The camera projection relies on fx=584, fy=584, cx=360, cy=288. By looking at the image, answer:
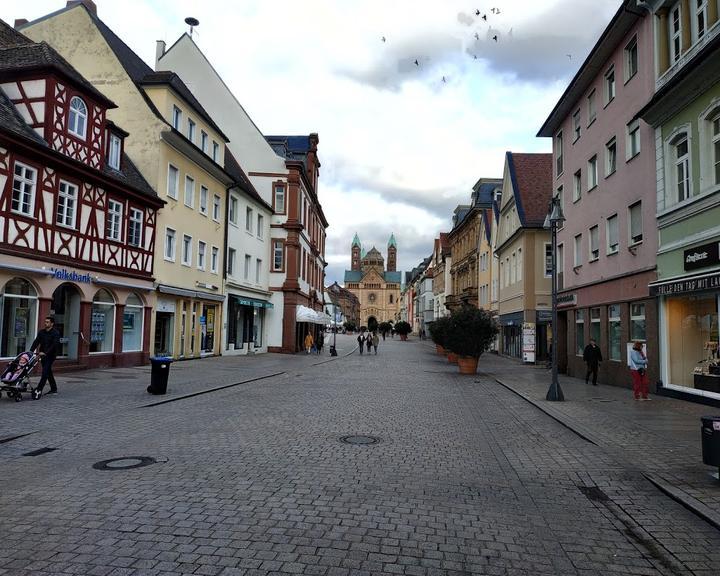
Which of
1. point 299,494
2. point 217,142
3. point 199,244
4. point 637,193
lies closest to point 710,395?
point 637,193

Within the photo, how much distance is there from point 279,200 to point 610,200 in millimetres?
25046

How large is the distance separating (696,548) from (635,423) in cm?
701

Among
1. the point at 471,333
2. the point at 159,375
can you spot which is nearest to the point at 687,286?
the point at 471,333

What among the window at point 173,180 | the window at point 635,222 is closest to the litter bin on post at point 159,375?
the window at point 173,180

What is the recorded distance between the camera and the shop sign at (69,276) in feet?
60.4

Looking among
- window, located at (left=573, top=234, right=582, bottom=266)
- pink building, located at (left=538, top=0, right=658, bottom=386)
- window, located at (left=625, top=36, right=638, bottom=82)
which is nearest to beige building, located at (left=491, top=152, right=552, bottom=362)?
pink building, located at (left=538, top=0, right=658, bottom=386)

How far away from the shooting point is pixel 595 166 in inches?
910

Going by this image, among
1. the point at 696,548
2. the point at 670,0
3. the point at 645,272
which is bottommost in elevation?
the point at 696,548

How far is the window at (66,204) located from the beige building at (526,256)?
23.2 metres

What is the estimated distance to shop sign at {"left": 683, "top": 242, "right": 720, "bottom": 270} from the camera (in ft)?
45.6

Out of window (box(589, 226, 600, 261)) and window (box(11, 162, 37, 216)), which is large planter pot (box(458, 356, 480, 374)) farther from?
window (box(11, 162, 37, 216))

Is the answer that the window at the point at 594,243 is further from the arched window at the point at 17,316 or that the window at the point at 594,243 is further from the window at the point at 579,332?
the arched window at the point at 17,316

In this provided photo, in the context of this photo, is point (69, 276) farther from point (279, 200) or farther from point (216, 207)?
point (279, 200)

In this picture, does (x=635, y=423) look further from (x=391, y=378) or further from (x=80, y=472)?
(x=391, y=378)
